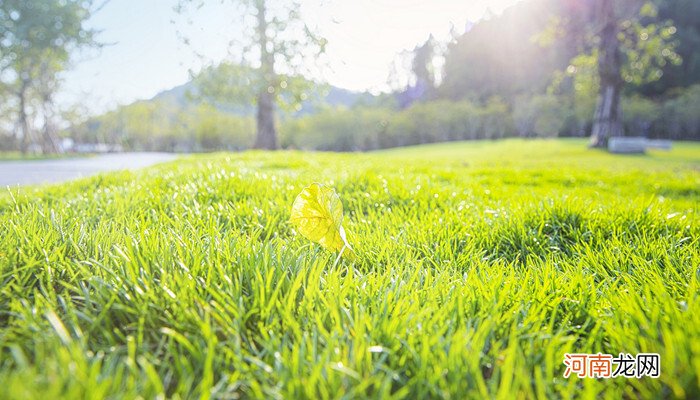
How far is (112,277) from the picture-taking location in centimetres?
131

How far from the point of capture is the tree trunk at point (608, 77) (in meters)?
23.0

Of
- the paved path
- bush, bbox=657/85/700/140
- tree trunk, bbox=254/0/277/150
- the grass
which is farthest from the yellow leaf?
bush, bbox=657/85/700/140

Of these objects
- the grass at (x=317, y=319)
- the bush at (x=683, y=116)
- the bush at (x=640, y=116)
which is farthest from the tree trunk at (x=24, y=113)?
the bush at (x=683, y=116)

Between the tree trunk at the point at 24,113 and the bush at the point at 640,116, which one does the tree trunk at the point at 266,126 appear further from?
the bush at the point at 640,116

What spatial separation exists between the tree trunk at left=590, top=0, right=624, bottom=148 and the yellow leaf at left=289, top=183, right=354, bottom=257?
2671 centimetres

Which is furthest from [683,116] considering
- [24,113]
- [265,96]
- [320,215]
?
[24,113]

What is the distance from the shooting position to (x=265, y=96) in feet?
68.0

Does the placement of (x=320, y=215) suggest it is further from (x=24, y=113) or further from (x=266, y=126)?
(x=24, y=113)

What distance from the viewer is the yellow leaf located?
1723 mm

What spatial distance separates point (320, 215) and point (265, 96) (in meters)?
20.3

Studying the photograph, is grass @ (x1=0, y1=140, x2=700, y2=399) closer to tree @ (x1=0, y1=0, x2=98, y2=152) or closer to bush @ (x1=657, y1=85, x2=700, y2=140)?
A: tree @ (x1=0, y1=0, x2=98, y2=152)

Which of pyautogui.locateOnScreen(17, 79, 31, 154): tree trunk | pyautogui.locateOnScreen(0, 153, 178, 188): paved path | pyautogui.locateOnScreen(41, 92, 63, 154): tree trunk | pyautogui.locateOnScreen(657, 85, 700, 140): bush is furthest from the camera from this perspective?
pyautogui.locateOnScreen(657, 85, 700, 140): bush

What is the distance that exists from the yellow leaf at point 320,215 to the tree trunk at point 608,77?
2671 centimetres

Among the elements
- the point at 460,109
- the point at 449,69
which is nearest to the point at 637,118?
the point at 460,109
